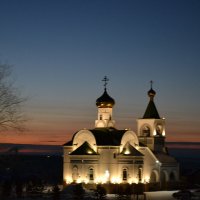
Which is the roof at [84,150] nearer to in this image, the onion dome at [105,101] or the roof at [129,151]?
the roof at [129,151]

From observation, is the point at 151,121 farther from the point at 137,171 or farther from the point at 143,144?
the point at 137,171

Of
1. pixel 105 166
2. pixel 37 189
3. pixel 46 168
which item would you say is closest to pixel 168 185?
pixel 105 166

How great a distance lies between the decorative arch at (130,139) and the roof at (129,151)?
271 mm

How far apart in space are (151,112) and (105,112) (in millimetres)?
5150

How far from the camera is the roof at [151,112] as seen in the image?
58625mm

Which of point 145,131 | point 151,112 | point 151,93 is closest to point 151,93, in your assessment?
point 151,93

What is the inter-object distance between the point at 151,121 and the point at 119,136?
633cm

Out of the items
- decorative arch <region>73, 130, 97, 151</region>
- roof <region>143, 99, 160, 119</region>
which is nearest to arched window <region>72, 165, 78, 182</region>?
decorative arch <region>73, 130, 97, 151</region>

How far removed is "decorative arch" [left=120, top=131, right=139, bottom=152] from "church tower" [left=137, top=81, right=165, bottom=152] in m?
3.30

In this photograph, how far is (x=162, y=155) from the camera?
188ft

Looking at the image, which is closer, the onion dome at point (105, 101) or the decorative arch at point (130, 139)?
the decorative arch at point (130, 139)

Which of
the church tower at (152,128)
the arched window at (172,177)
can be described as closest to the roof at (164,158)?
the church tower at (152,128)

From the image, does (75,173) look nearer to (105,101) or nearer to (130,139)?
(130,139)

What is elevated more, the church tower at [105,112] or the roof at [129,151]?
the church tower at [105,112]
